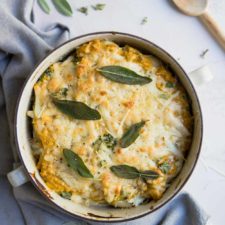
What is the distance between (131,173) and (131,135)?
0.39 feet

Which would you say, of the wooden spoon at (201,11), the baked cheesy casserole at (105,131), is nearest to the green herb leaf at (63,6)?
the baked cheesy casserole at (105,131)

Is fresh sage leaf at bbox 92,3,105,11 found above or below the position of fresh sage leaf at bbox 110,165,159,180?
above

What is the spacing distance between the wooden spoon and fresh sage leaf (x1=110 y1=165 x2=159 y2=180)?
0.59 metres

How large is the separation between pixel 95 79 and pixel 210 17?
1.75ft

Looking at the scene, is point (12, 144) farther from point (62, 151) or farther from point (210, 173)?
point (210, 173)

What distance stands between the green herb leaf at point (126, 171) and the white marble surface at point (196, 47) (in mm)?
358

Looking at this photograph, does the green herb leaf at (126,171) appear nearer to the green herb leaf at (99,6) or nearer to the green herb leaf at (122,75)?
the green herb leaf at (122,75)

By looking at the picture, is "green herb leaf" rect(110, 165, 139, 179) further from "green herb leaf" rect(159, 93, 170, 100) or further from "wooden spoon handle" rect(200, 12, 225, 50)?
"wooden spoon handle" rect(200, 12, 225, 50)

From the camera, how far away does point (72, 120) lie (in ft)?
5.08

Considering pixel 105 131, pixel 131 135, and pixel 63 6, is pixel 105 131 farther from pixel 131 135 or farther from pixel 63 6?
pixel 63 6

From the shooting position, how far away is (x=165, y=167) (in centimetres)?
155

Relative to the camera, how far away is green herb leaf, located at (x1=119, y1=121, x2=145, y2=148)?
1.52 m

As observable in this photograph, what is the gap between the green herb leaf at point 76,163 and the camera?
1.51m

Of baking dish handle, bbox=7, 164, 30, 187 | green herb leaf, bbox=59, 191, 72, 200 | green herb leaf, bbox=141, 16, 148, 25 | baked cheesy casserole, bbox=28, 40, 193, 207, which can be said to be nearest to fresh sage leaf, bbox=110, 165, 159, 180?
baked cheesy casserole, bbox=28, 40, 193, 207
